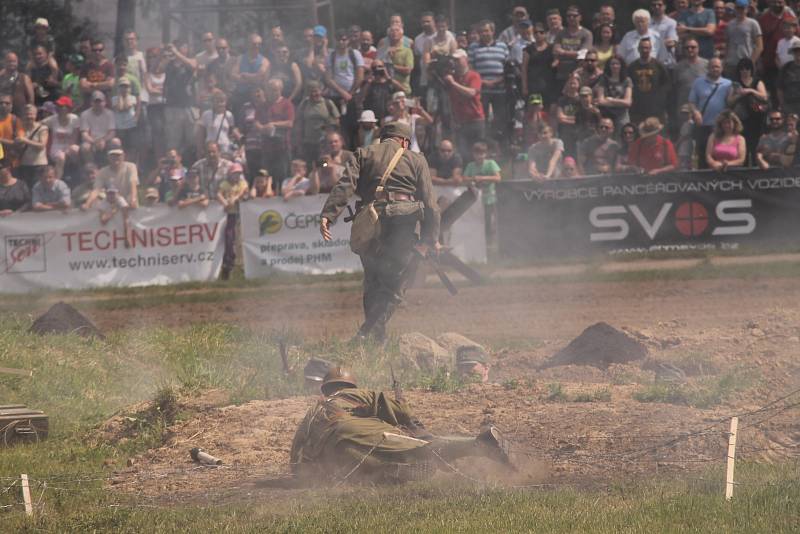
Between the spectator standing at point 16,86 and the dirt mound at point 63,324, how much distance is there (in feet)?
16.9

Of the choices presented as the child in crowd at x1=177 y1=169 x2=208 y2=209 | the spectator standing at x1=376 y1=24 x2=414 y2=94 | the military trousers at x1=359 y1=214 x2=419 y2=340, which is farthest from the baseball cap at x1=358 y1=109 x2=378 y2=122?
the military trousers at x1=359 y1=214 x2=419 y2=340

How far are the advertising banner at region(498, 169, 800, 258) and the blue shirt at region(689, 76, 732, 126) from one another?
40.1 inches

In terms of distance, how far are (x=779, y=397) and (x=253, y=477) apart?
4.03 m

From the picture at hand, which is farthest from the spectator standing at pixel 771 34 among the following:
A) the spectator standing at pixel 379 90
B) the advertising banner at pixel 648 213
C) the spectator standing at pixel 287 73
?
the spectator standing at pixel 287 73

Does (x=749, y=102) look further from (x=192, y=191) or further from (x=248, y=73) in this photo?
(x=192, y=191)

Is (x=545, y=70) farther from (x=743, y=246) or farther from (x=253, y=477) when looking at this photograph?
(x=253, y=477)

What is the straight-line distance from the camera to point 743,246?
17.9m

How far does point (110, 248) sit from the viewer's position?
61.0 ft

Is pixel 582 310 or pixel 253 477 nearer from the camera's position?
pixel 253 477

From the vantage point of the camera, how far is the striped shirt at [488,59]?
60.5 ft

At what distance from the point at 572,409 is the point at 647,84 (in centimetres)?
982

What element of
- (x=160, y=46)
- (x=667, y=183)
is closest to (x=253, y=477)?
(x=160, y=46)

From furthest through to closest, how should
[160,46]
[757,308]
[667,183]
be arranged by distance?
[667,183], [160,46], [757,308]

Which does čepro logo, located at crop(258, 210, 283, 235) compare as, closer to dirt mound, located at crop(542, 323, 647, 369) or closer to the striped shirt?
the striped shirt
